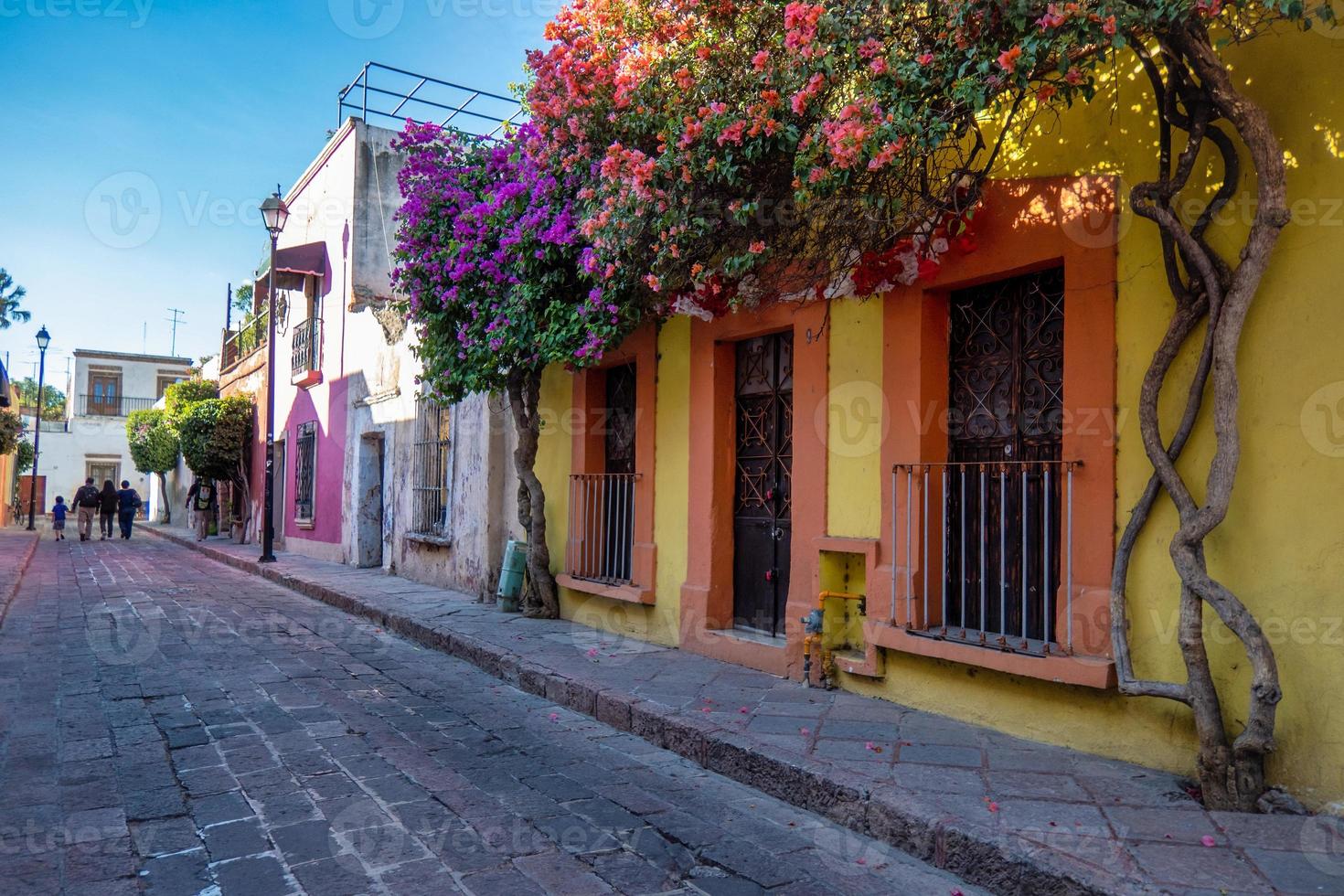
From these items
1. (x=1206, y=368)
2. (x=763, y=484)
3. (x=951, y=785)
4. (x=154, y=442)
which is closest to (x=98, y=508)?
(x=154, y=442)

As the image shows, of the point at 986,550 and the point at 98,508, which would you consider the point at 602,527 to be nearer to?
the point at 986,550

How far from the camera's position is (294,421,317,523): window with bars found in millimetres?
18344

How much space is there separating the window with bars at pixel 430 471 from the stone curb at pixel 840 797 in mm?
5487

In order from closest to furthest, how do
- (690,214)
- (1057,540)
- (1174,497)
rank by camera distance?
(1174,497), (1057,540), (690,214)

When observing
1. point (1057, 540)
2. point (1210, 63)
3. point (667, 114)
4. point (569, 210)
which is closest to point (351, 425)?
point (569, 210)

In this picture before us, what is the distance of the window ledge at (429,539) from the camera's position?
12.1 metres

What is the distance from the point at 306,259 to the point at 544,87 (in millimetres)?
12252

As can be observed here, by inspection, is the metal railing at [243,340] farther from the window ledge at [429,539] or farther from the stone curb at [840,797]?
the stone curb at [840,797]

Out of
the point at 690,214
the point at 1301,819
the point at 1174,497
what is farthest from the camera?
the point at 690,214

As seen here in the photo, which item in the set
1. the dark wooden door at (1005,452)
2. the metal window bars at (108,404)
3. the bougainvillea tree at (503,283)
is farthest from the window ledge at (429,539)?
the metal window bars at (108,404)

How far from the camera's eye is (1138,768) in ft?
14.9

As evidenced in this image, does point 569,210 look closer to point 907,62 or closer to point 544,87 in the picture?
point 544,87

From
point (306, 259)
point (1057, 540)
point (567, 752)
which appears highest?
point (306, 259)

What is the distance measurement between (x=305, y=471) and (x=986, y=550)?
1607cm
